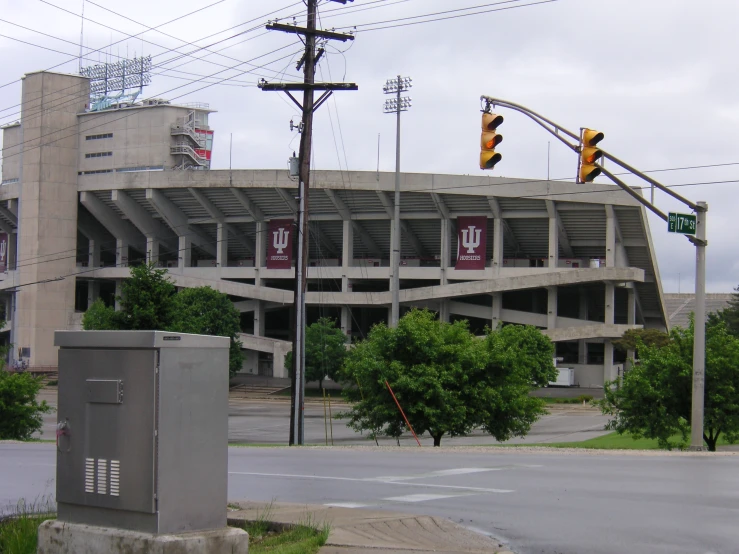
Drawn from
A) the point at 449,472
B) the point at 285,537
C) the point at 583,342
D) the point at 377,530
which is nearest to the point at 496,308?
the point at 583,342

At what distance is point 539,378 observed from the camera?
56031 mm

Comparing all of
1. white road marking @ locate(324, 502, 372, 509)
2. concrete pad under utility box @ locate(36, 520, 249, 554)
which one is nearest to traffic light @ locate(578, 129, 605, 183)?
white road marking @ locate(324, 502, 372, 509)

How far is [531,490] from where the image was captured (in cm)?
1146

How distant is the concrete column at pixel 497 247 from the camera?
218ft

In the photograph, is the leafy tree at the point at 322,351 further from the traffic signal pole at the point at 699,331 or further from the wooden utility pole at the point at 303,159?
the traffic signal pole at the point at 699,331

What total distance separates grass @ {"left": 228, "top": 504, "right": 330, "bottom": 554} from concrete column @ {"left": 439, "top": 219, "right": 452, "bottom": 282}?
196 ft

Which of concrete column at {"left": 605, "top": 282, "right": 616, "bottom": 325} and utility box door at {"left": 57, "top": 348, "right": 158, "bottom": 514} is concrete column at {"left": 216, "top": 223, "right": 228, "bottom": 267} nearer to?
concrete column at {"left": 605, "top": 282, "right": 616, "bottom": 325}

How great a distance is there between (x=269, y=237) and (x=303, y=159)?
44997 mm

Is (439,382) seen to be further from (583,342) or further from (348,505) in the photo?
(583,342)

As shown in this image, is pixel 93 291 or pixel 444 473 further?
pixel 93 291

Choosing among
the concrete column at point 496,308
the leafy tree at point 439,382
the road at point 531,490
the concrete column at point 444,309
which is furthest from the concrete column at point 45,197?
the road at point 531,490

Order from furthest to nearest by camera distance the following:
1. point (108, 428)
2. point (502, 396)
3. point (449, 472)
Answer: point (502, 396), point (449, 472), point (108, 428)

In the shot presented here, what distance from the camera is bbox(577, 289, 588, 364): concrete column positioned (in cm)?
6788

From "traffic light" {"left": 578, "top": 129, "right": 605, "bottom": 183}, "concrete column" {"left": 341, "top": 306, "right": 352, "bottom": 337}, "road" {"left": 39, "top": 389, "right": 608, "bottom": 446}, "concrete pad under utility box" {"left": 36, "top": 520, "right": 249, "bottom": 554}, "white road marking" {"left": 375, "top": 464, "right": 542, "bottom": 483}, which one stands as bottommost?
"road" {"left": 39, "top": 389, "right": 608, "bottom": 446}
